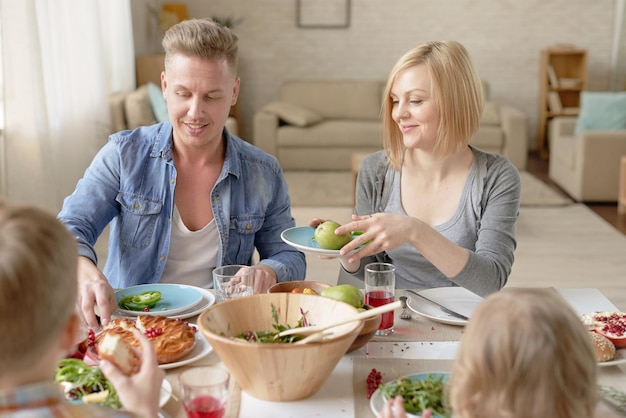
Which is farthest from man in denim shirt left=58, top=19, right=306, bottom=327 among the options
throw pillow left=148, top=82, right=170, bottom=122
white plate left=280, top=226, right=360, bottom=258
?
throw pillow left=148, top=82, right=170, bottom=122

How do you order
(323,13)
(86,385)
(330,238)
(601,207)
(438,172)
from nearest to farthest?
1. (86,385)
2. (330,238)
3. (438,172)
4. (601,207)
5. (323,13)

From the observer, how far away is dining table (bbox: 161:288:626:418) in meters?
1.28

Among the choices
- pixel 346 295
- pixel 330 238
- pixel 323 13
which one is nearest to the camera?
pixel 346 295

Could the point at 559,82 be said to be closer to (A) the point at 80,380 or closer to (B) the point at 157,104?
(B) the point at 157,104

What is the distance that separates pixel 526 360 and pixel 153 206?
1383 mm

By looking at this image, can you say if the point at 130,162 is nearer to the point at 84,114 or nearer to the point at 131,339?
the point at 131,339

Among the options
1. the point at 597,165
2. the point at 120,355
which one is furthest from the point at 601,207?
the point at 120,355

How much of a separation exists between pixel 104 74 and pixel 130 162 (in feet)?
13.3

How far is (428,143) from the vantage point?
2.20m

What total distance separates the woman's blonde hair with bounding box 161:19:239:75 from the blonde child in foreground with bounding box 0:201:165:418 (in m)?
1.06

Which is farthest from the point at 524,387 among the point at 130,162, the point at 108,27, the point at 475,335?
the point at 108,27

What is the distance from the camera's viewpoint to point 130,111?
5988mm

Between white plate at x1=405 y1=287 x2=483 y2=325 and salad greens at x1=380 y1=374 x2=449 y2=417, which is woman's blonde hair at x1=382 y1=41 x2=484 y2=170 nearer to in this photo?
white plate at x1=405 y1=287 x2=483 y2=325

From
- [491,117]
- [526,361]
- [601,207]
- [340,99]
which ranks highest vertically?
[526,361]
